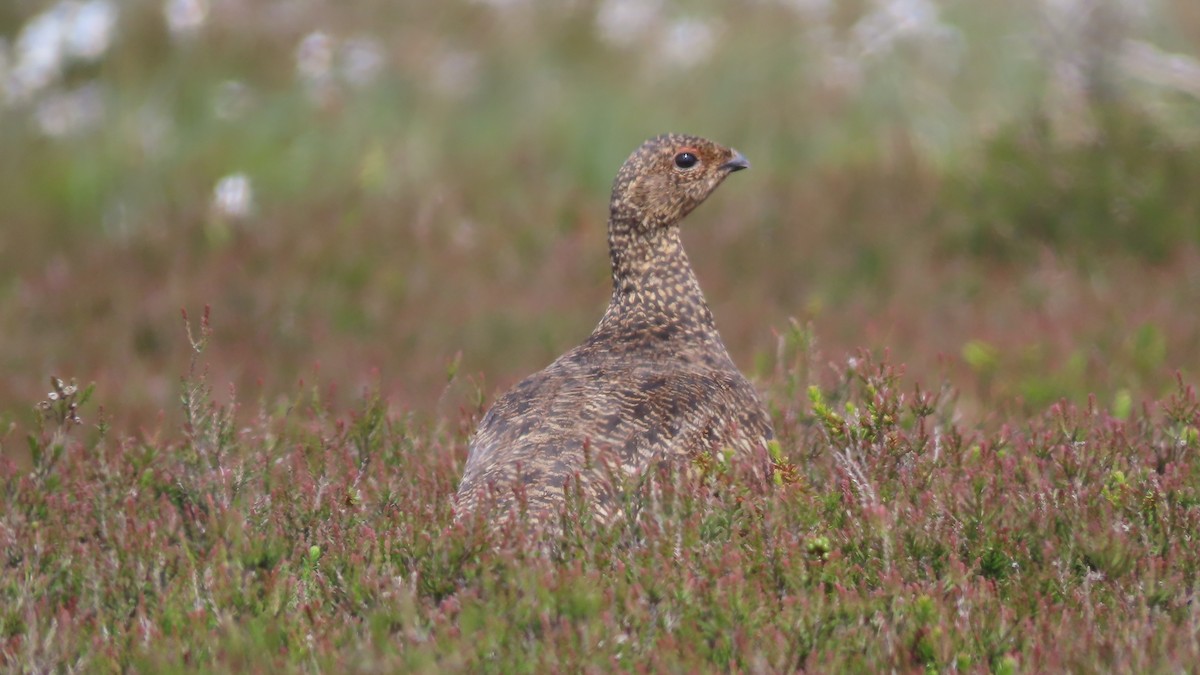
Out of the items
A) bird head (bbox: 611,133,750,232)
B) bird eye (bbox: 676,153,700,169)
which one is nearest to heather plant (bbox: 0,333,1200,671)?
bird head (bbox: 611,133,750,232)

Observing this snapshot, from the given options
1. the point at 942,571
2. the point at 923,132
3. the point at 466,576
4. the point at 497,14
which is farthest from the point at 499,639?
the point at 497,14

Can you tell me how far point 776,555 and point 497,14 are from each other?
10725mm

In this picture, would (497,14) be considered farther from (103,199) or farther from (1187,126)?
(1187,126)

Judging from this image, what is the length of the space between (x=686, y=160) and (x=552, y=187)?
570 cm

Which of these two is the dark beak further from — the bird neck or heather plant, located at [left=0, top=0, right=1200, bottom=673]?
heather plant, located at [left=0, top=0, right=1200, bottom=673]

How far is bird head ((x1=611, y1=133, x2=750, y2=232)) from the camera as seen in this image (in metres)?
5.46

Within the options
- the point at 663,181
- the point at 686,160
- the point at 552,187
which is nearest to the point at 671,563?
the point at 663,181

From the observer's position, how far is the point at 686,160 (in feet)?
18.3

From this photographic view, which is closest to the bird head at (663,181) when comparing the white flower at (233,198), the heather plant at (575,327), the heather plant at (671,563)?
the heather plant at (575,327)

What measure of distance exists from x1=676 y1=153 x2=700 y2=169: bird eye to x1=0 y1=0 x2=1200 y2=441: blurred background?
1.10m

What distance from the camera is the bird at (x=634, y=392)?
4035mm

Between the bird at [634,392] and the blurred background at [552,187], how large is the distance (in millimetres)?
1154

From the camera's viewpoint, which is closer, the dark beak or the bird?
the bird

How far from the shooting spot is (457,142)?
12.0m
